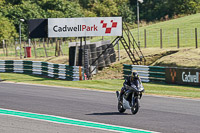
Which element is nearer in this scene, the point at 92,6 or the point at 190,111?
the point at 190,111

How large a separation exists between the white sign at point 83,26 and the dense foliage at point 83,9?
33.8m

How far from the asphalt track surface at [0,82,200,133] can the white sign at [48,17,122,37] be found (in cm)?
771

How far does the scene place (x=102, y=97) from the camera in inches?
802

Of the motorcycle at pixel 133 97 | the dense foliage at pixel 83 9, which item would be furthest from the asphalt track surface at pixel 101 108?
the dense foliage at pixel 83 9

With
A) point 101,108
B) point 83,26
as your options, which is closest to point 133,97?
point 101,108

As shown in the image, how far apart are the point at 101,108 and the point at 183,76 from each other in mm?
11513

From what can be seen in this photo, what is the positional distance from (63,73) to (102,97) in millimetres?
11687

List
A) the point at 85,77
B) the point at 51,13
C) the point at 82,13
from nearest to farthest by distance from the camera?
the point at 85,77, the point at 51,13, the point at 82,13

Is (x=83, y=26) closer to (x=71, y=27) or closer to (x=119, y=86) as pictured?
(x=71, y=27)

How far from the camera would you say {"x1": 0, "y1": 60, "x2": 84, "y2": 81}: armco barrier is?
30.7 meters

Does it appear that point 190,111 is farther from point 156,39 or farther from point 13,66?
point 156,39

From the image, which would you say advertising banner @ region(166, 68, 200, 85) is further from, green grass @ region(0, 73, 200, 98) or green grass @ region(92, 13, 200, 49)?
green grass @ region(92, 13, 200, 49)

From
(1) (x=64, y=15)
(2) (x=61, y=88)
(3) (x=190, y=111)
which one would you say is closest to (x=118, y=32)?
(2) (x=61, y=88)

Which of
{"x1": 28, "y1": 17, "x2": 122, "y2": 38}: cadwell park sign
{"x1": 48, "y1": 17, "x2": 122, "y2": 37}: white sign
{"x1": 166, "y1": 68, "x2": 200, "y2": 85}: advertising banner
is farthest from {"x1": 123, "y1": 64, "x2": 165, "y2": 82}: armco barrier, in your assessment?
{"x1": 28, "y1": 17, "x2": 122, "y2": 38}: cadwell park sign
